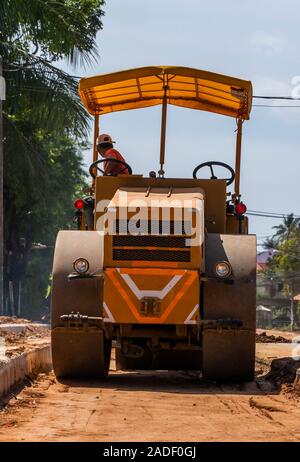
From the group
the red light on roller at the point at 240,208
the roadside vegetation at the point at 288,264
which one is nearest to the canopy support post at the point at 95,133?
the red light on roller at the point at 240,208

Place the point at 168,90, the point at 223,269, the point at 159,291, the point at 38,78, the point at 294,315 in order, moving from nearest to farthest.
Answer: the point at 159,291, the point at 223,269, the point at 168,90, the point at 38,78, the point at 294,315

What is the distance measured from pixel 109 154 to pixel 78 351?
2440 mm

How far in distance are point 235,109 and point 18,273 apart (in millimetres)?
34624

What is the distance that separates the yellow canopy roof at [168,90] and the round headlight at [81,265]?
8.05 ft

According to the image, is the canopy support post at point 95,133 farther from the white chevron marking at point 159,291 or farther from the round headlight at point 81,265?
the white chevron marking at point 159,291

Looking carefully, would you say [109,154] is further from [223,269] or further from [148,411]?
[148,411]

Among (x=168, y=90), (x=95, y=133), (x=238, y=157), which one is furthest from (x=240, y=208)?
(x=95, y=133)

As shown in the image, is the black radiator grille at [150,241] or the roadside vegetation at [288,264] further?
the roadside vegetation at [288,264]

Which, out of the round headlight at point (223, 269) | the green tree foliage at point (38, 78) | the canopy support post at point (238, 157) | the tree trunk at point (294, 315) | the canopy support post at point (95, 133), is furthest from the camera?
the tree trunk at point (294, 315)

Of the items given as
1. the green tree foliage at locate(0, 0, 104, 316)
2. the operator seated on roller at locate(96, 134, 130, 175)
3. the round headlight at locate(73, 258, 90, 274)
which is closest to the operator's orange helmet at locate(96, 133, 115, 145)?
the operator seated on roller at locate(96, 134, 130, 175)

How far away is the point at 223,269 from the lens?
10.5m

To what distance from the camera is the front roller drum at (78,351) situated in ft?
35.1

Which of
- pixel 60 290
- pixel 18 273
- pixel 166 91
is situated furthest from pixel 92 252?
pixel 18 273

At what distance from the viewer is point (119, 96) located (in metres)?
13.3
